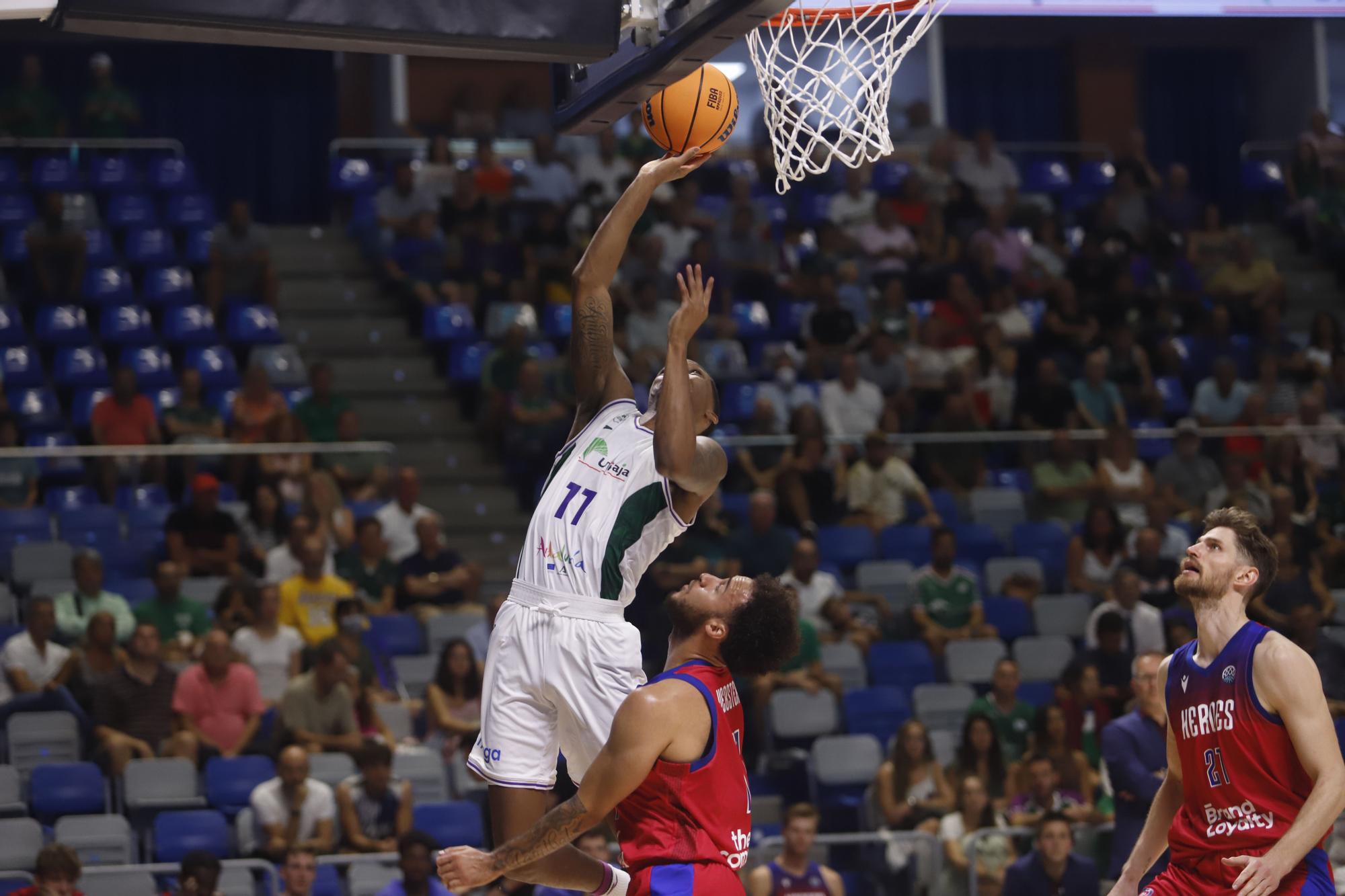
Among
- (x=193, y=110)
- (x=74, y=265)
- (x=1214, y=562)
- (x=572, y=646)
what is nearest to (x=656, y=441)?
(x=572, y=646)

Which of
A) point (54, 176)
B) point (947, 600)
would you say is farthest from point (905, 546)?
point (54, 176)

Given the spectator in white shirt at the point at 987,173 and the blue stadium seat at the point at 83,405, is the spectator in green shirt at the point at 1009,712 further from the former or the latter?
the spectator in white shirt at the point at 987,173

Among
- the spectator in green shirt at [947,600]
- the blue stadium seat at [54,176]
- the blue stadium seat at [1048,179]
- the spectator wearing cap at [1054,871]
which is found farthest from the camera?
the blue stadium seat at [1048,179]

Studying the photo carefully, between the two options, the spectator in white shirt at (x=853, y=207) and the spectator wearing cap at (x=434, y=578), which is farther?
the spectator in white shirt at (x=853, y=207)

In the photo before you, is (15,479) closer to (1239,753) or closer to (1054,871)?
(1054,871)

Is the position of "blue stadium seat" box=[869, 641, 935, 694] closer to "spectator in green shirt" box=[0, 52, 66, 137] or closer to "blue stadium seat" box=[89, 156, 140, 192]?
"blue stadium seat" box=[89, 156, 140, 192]

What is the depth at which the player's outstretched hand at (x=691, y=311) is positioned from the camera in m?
4.79

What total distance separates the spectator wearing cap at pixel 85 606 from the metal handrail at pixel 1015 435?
12.4 feet

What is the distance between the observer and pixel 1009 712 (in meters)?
9.65

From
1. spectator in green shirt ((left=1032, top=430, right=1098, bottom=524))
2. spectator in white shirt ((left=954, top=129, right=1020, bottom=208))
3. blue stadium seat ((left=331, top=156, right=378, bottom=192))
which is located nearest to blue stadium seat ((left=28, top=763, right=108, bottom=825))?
spectator in green shirt ((left=1032, top=430, right=1098, bottom=524))

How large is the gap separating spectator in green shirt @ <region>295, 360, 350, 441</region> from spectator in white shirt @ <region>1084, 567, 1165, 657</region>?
4891mm

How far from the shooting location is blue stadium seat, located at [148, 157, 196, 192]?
13.5 metres

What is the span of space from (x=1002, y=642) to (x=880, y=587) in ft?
2.62

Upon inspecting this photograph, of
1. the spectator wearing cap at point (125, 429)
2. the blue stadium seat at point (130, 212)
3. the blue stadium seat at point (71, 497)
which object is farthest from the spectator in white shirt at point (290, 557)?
the blue stadium seat at point (130, 212)
